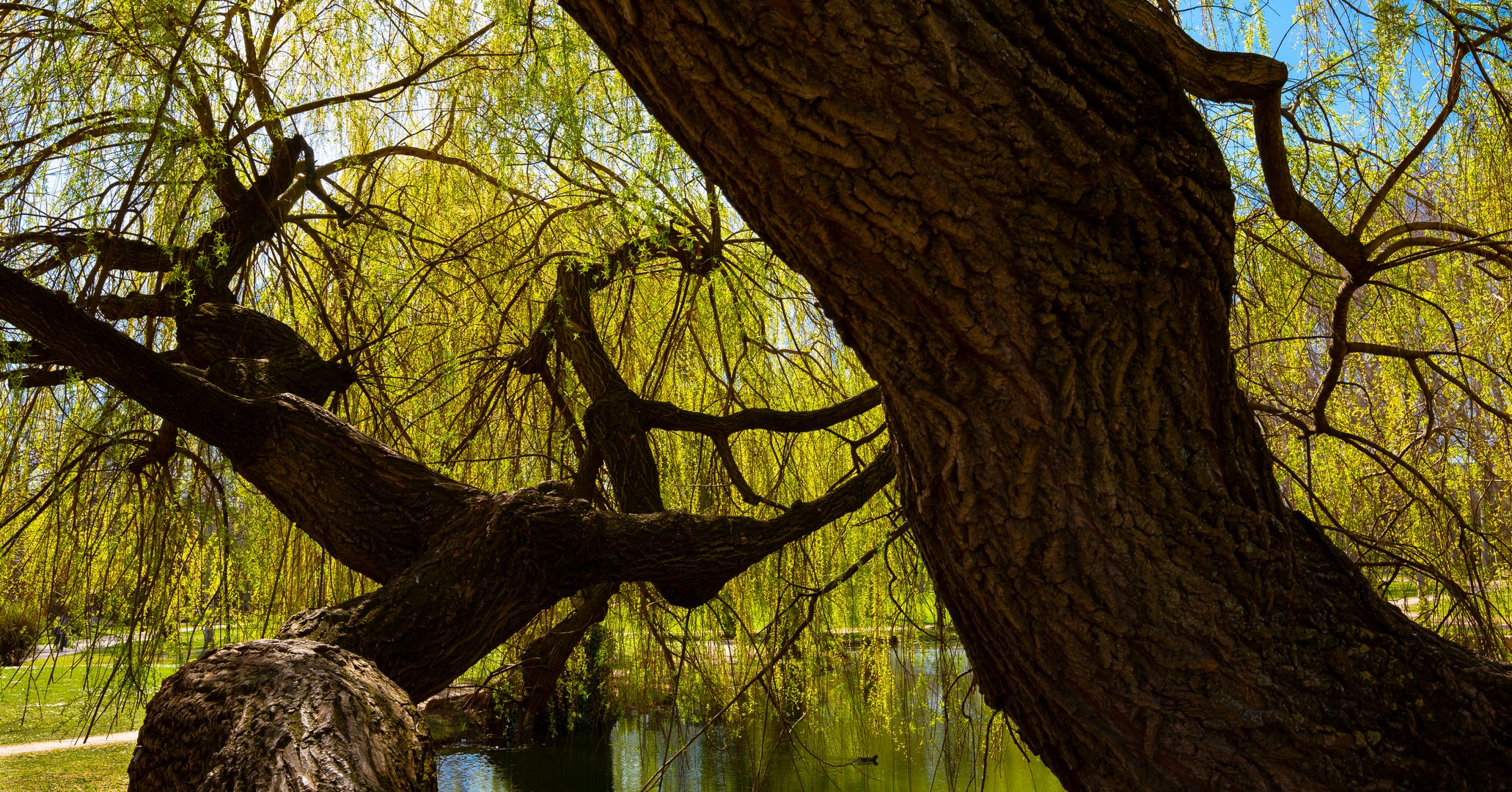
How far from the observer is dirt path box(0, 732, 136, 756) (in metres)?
6.27

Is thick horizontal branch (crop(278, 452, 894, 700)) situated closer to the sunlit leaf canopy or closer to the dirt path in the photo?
the sunlit leaf canopy

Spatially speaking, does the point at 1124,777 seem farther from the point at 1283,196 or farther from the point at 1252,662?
the point at 1283,196

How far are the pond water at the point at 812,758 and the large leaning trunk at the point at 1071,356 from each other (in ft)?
6.86

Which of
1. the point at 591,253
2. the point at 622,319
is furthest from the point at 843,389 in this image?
the point at 591,253


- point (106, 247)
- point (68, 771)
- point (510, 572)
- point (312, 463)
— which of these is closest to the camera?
point (510, 572)

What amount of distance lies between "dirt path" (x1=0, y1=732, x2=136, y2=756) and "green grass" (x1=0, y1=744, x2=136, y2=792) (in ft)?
0.25

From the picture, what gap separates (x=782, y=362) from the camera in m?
3.61

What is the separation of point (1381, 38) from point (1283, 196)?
1.03 meters

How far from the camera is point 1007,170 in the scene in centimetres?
122

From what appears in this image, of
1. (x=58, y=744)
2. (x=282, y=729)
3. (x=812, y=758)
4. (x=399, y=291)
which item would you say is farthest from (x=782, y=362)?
(x=58, y=744)

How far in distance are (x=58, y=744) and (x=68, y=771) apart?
908mm

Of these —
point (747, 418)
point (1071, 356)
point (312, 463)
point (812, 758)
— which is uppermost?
point (747, 418)

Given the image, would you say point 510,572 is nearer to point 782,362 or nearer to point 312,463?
point 312,463

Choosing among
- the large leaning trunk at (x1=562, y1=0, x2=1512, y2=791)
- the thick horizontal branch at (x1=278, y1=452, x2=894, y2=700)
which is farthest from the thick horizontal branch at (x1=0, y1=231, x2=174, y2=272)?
the large leaning trunk at (x1=562, y1=0, x2=1512, y2=791)
